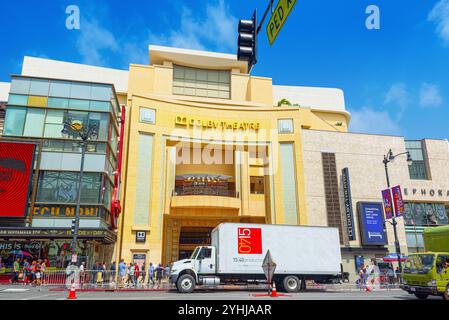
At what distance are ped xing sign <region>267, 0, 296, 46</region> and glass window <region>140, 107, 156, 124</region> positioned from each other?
91.3 feet

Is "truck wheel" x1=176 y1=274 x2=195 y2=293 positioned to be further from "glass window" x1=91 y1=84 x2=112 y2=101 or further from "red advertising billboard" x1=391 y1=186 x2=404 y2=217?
"red advertising billboard" x1=391 y1=186 x2=404 y2=217

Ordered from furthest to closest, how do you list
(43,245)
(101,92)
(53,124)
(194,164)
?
(194,164)
(101,92)
(53,124)
(43,245)

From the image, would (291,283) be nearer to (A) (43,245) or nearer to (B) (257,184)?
(A) (43,245)

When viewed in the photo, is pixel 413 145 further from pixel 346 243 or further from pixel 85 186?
pixel 85 186

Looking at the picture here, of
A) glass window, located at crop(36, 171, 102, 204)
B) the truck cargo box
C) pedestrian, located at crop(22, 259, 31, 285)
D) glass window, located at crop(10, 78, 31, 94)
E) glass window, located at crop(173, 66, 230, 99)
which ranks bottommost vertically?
pedestrian, located at crop(22, 259, 31, 285)

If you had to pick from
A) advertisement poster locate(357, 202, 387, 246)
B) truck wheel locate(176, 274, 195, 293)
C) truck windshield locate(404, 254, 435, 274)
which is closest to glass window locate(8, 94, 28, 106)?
truck wheel locate(176, 274, 195, 293)

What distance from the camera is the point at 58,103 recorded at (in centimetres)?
2844

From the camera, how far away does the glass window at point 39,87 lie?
28.3m

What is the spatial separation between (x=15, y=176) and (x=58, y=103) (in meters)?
6.75

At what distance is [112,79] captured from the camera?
47938 millimetres

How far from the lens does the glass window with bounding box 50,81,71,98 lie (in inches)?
1128

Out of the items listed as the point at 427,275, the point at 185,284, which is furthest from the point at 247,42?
the point at 185,284

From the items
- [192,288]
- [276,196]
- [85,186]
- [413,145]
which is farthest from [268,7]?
[413,145]

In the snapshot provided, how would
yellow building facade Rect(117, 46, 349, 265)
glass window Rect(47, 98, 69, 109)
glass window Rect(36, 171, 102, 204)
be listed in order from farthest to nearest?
yellow building facade Rect(117, 46, 349, 265), glass window Rect(47, 98, 69, 109), glass window Rect(36, 171, 102, 204)
